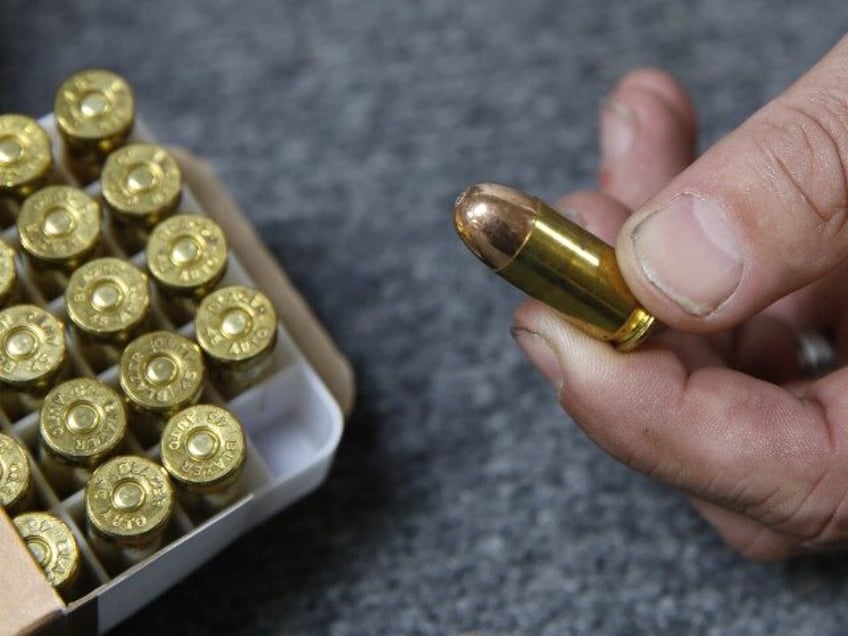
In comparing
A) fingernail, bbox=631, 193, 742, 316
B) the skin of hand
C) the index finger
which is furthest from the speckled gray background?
fingernail, bbox=631, 193, 742, 316

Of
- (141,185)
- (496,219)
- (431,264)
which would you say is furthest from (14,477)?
(431,264)

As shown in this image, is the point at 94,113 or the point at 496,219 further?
the point at 94,113

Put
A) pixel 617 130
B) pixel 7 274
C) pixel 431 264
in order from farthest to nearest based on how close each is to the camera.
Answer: pixel 431 264 < pixel 617 130 < pixel 7 274

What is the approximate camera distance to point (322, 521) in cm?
92

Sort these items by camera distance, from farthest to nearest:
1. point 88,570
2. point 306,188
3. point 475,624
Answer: point 306,188 < point 475,624 < point 88,570

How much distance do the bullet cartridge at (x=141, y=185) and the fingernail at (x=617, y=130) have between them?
1.07 feet

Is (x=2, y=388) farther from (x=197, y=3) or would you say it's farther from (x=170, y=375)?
(x=197, y=3)

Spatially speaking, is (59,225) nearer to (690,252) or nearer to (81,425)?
(81,425)

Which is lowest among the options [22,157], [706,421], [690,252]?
[706,421]

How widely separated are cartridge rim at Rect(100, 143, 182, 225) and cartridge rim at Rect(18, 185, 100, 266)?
0.06 ft

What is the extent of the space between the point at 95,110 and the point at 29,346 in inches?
6.7

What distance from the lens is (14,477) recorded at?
708 mm

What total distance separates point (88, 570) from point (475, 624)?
30 cm

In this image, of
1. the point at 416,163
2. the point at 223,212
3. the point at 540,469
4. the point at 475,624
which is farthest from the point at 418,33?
the point at 475,624
